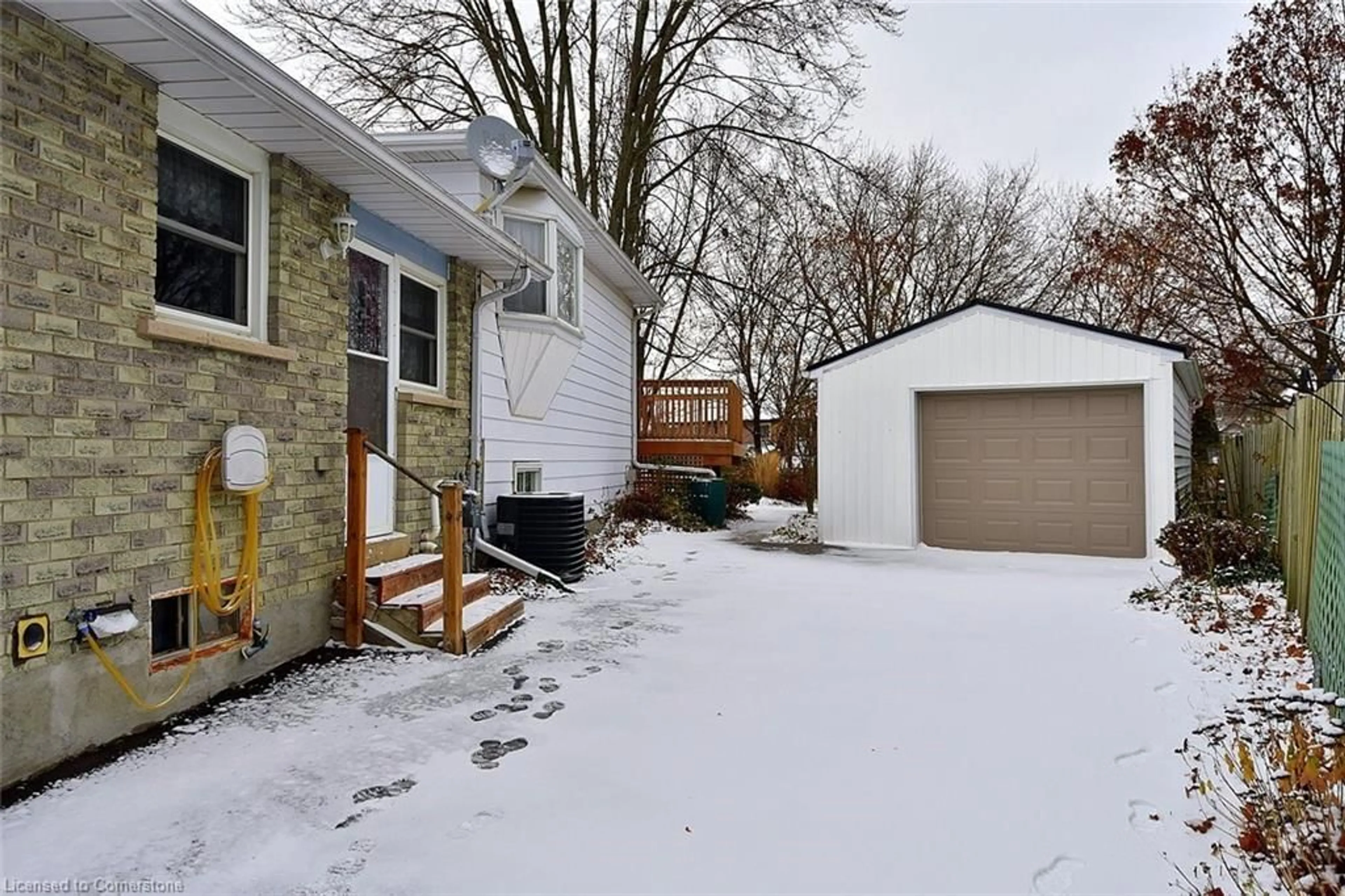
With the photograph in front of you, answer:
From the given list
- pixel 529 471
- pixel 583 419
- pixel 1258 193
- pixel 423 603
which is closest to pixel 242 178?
pixel 423 603

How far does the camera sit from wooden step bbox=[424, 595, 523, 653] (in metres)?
4.62

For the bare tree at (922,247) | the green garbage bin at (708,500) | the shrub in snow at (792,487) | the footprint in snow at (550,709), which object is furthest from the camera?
the shrub in snow at (792,487)

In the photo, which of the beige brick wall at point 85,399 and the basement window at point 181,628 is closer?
the beige brick wall at point 85,399

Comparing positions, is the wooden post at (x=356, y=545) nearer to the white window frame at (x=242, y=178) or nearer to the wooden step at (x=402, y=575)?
the wooden step at (x=402, y=575)

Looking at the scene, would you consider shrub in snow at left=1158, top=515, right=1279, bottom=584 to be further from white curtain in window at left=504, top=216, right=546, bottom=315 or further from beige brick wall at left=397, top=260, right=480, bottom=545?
beige brick wall at left=397, top=260, right=480, bottom=545

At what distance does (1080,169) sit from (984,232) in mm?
2924

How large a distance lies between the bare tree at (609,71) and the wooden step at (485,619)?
401 inches

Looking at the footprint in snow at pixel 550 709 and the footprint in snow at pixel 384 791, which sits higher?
the footprint in snow at pixel 384 791

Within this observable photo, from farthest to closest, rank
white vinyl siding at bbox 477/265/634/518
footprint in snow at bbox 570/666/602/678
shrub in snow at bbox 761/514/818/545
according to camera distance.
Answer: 1. shrub in snow at bbox 761/514/818/545
2. white vinyl siding at bbox 477/265/634/518
3. footprint in snow at bbox 570/666/602/678

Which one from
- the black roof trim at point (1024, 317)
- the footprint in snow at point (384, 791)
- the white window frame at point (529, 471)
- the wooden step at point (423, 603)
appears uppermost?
the black roof trim at point (1024, 317)

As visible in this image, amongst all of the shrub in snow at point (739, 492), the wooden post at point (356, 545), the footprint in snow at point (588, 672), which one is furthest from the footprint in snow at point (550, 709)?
the shrub in snow at point (739, 492)

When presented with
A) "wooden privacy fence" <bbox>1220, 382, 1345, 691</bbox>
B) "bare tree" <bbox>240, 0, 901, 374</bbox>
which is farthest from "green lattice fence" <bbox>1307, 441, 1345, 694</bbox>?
"bare tree" <bbox>240, 0, 901, 374</bbox>

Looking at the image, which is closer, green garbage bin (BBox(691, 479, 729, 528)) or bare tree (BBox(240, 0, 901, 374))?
green garbage bin (BBox(691, 479, 729, 528))

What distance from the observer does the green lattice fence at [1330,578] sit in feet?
10.7
